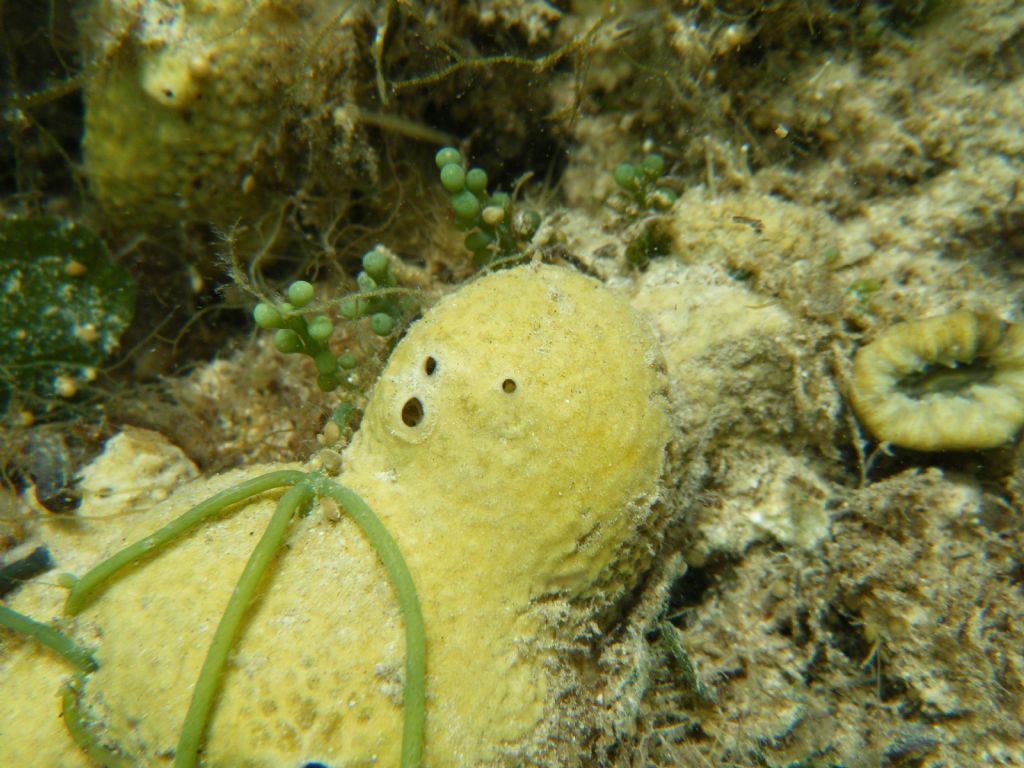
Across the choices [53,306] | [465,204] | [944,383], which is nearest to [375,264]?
[465,204]

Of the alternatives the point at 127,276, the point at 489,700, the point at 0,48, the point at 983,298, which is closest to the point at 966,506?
the point at 983,298

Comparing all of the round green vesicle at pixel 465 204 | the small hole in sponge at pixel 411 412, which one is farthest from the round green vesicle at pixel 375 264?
the small hole in sponge at pixel 411 412

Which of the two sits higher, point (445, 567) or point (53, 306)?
point (53, 306)

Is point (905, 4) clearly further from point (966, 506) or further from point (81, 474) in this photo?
point (81, 474)

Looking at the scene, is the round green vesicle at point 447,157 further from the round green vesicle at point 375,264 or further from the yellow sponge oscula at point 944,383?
the yellow sponge oscula at point 944,383

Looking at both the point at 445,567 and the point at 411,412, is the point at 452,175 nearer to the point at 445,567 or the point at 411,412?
the point at 411,412

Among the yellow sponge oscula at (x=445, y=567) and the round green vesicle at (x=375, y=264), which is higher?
the round green vesicle at (x=375, y=264)
